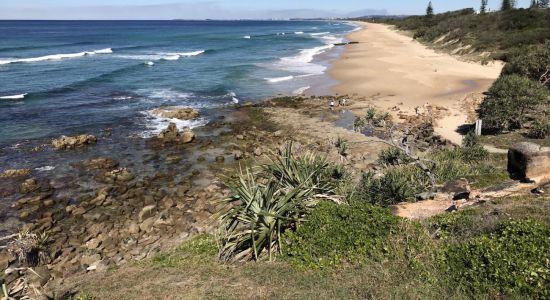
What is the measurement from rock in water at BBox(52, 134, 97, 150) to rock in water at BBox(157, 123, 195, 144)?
3491 millimetres

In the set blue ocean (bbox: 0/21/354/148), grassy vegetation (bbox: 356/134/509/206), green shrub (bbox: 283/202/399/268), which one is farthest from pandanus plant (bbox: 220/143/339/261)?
blue ocean (bbox: 0/21/354/148)

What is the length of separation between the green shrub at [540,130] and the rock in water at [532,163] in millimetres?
6374

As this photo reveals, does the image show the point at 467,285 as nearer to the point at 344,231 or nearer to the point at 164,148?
the point at 344,231

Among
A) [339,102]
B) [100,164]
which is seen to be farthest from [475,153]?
[100,164]

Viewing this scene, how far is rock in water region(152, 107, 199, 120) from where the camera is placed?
26.8 metres

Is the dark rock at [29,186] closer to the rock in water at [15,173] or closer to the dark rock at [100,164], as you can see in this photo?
the rock in water at [15,173]

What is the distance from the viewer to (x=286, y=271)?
8125mm

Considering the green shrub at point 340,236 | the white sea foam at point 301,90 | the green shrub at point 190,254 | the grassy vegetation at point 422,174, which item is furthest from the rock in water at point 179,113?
the green shrub at point 340,236

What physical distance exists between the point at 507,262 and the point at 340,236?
115 inches

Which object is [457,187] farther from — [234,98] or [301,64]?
[301,64]

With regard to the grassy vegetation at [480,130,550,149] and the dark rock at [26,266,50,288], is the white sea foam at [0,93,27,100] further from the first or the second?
the grassy vegetation at [480,130,550,149]

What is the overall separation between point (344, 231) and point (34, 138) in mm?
20649

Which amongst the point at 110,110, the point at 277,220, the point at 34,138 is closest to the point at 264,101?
the point at 110,110

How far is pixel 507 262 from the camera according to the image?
21.6 feet
